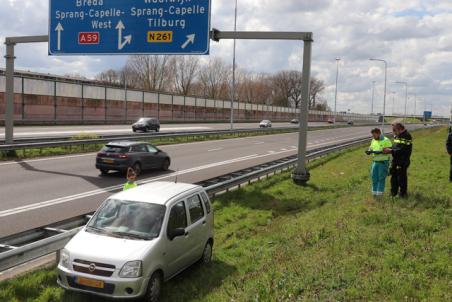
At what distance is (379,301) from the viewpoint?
211 inches

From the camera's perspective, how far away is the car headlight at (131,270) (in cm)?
585

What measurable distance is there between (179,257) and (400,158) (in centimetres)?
605

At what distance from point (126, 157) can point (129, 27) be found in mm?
4635

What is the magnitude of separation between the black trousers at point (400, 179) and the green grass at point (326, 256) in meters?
0.27

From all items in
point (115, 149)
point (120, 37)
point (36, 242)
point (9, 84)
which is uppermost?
point (120, 37)

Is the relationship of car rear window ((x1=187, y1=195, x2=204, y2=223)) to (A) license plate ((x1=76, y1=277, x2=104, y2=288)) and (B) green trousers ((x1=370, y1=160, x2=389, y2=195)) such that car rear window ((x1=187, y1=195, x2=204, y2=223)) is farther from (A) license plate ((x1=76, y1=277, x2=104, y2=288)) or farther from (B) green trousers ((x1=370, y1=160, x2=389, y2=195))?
(B) green trousers ((x1=370, y1=160, x2=389, y2=195))

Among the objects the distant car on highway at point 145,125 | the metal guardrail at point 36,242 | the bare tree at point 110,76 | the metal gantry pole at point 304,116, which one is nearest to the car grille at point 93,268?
the metal guardrail at point 36,242

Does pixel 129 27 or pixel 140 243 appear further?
pixel 129 27

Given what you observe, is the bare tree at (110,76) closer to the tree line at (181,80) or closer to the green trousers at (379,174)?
the tree line at (181,80)

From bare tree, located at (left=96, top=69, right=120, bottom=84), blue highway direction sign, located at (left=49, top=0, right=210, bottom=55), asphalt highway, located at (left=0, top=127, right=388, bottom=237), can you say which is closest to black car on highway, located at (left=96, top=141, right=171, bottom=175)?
asphalt highway, located at (left=0, top=127, right=388, bottom=237)

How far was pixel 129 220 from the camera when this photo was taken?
22.3 ft

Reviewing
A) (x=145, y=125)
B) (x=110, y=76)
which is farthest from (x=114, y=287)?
(x=110, y=76)

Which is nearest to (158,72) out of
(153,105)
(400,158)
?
(153,105)

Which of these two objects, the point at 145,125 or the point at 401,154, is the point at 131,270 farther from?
the point at 145,125
